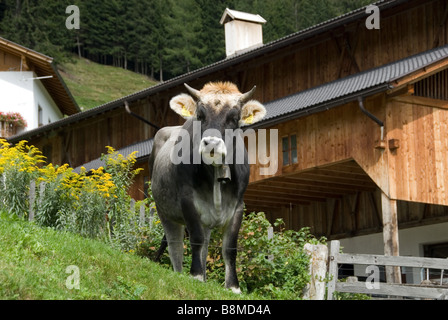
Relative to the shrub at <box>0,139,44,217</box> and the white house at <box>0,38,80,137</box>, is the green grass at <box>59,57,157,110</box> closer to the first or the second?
the white house at <box>0,38,80,137</box>

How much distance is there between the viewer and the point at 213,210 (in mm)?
10117

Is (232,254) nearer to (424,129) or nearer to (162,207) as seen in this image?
(162,207)

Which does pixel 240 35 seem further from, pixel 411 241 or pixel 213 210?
pixel 213 210

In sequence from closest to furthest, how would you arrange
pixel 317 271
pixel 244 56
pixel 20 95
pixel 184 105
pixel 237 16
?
pixel 184 105 → pixel 317 271 → pixel 244 56 → pixel 237 16 → pixel 20 95

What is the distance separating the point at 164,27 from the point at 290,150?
81903 millimetres

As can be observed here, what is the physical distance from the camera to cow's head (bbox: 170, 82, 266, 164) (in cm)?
934

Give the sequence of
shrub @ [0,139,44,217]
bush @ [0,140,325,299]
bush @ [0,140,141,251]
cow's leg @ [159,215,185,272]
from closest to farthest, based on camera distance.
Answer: cow's leg @ [159,215,185,272] < bush @ [0,140,325,299] < bush @ [0,140,141,251] < shrub @ [0,139,44,217]

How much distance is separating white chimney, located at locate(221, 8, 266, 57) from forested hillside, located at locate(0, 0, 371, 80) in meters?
54.6

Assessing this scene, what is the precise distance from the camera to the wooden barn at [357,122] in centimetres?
1978

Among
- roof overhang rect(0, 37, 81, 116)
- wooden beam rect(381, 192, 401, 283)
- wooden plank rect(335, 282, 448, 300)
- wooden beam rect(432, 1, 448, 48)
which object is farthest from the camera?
roof overhang rect(0, 37, 81, 116)

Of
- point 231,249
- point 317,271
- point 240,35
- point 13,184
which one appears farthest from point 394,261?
point 240,35

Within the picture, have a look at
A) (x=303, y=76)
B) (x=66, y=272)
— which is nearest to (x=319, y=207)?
(x=303, y=76)

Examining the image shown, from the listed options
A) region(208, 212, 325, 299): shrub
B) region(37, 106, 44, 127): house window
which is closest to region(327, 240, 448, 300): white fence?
region(208, 212, 325, 299): shrub
